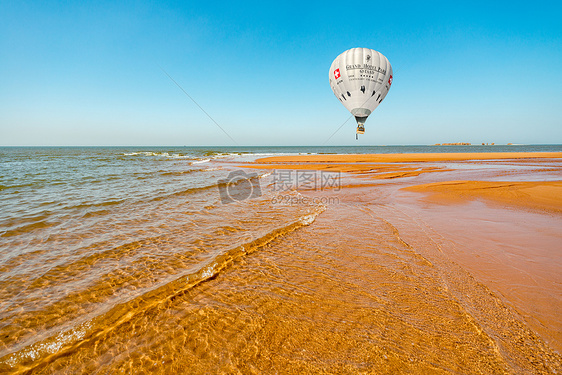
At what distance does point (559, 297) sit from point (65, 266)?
25.3ft

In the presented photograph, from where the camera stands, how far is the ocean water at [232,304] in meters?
2.28

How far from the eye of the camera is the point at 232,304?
10.3 ft

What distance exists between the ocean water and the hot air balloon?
21.5 m

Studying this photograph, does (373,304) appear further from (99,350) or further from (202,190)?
(202,190)

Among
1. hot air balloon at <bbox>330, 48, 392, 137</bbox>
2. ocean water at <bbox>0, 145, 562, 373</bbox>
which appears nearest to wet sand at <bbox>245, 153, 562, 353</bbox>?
ocean water at <bbox>0, 145, 562, 373</bbox>

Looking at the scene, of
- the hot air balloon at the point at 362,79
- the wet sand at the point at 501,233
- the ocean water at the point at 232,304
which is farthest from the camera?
the hot air balloon at the point at 362,79

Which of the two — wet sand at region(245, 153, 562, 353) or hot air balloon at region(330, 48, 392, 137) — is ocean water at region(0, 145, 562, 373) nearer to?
wet sand at region(245, 153, 562, 353)

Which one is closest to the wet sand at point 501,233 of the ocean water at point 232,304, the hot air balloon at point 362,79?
the ocean water at point 232,304

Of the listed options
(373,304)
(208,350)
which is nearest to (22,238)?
(208,350)

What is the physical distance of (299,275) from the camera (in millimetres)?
3898

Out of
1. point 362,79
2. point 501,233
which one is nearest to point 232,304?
point 501,233

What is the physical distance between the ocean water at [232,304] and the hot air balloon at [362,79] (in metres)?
21.5

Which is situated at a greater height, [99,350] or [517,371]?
[517,371]

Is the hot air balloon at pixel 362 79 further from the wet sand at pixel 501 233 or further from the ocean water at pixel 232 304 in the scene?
the ocean water at pixel 232 304
